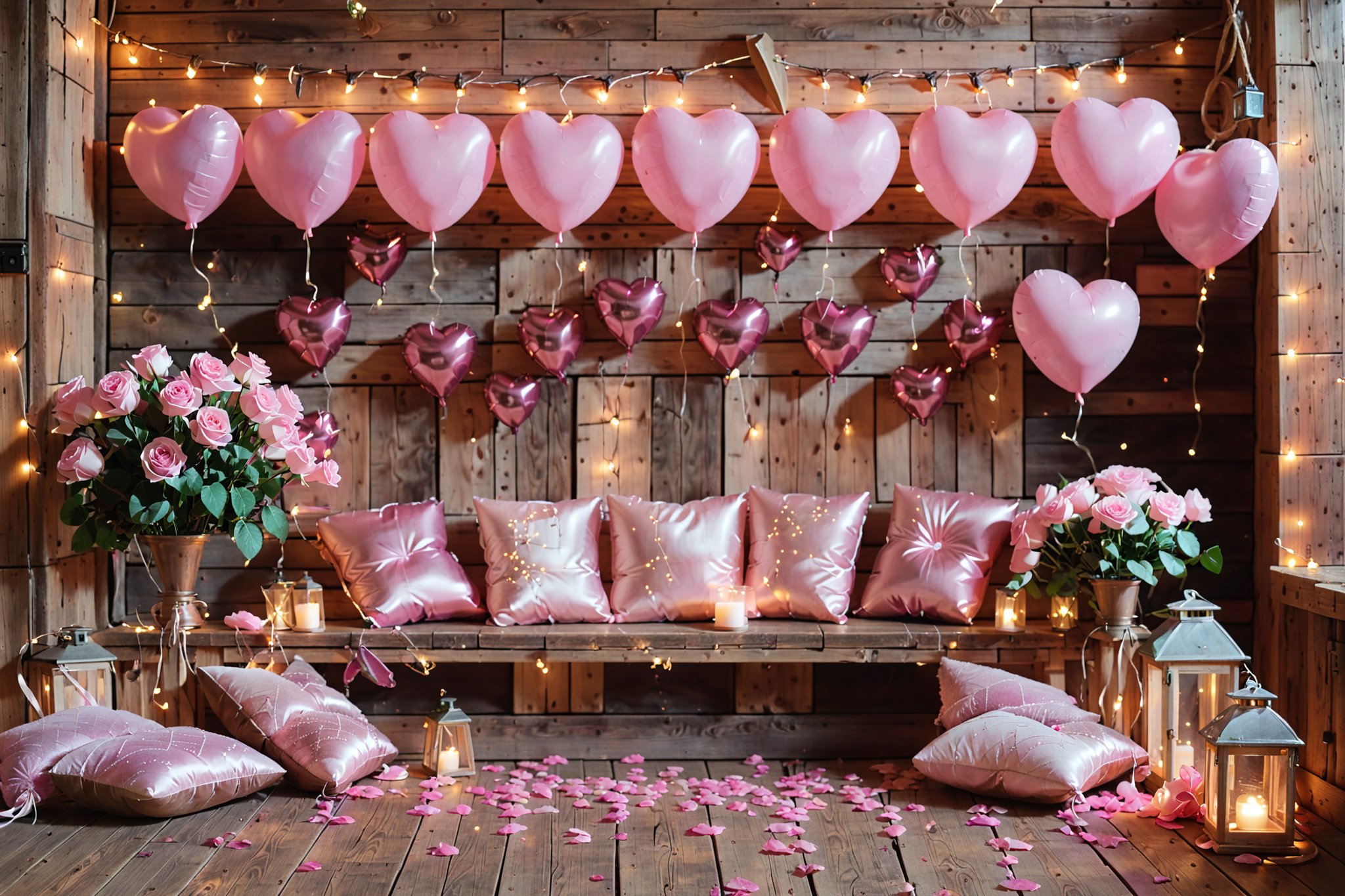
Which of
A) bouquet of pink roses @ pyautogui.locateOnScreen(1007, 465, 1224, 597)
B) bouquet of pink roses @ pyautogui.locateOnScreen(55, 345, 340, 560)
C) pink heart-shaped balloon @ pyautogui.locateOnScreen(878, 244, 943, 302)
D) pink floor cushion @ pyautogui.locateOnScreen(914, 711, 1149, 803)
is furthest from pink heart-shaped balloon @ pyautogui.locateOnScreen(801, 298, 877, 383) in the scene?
bouquet of pink roses @ pyautogui.locateOnScreen(55, 345, 340, 560)

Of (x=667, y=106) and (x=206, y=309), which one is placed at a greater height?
(x=667, y=106)

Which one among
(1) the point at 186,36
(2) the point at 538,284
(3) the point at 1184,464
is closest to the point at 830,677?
(3) the point at 1184,464

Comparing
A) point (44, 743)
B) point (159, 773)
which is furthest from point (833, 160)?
point (44, 743)

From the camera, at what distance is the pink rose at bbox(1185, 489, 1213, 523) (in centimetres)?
291

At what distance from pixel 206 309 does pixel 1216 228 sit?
285 centimetres

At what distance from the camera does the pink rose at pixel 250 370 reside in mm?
3029

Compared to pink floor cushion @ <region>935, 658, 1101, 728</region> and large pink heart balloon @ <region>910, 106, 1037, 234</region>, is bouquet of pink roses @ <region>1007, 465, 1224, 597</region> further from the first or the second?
large pink heart balloon @ <region>910, 106, 1037, 234</region>

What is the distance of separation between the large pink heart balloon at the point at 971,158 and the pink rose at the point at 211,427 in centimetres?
195

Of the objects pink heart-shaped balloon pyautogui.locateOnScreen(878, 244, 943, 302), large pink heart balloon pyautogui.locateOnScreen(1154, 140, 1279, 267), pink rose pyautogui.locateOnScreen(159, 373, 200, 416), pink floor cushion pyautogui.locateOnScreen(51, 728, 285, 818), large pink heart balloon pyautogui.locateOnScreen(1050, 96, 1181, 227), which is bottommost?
pink floor cushion pyautogui.locateOnScreen(51, 728, 285, 818)

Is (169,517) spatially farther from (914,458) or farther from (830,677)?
(914,458)

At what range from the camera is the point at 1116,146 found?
300 centimetres

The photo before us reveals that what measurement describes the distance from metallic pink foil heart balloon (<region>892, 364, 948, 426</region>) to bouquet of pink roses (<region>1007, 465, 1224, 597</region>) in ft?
1.39

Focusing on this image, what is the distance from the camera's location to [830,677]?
11.0 ft

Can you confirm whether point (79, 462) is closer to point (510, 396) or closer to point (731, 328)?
point (510, 396)
